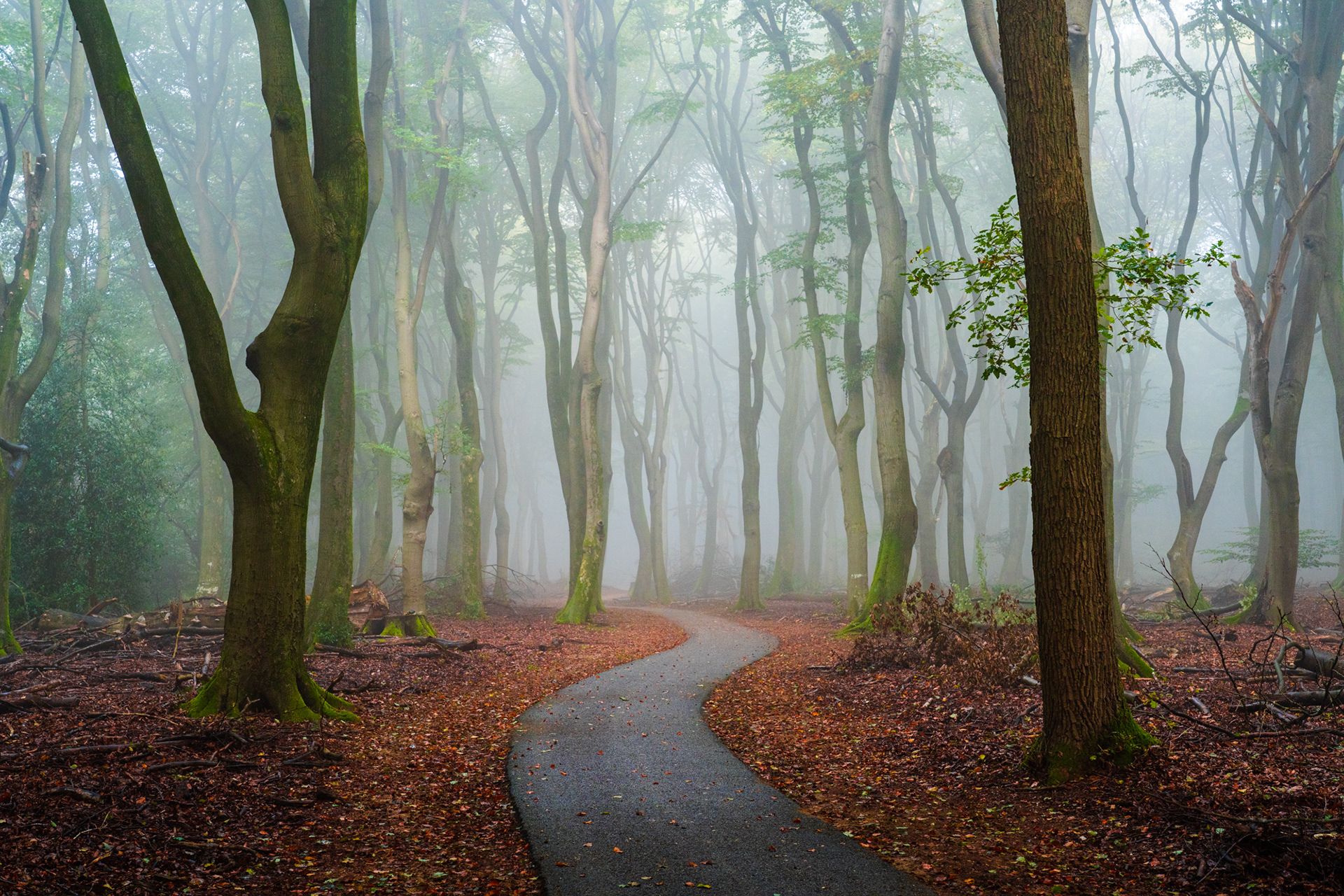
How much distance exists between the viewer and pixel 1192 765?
17.0 ft

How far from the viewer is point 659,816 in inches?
207

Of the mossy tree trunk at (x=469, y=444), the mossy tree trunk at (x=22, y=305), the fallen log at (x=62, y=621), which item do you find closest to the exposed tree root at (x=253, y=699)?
the mossy tree trunk at (x=22, y=305)

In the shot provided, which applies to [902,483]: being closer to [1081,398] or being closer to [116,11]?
[1081,398]

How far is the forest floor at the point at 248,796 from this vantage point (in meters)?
4.18

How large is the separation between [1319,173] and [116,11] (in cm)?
2686

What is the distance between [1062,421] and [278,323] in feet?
21.0

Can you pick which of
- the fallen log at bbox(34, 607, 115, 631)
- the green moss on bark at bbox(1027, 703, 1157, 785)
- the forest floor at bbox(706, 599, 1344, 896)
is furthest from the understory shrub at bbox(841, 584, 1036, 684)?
the fallen log at bbox(34, 607, 115, 631)

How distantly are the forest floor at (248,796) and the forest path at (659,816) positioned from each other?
0.26 m

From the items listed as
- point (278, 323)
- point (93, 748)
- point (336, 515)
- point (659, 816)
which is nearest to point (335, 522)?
point (336, 515)

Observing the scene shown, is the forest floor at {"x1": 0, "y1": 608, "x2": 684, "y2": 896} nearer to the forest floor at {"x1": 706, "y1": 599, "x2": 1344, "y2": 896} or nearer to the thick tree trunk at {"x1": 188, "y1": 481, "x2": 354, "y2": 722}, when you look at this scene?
the thick tree trunk at {"x1": 188, "y1": 481, "x2": 354, "y2": 722}

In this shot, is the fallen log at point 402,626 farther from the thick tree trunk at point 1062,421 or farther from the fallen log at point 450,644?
the thick tree trunk at point 1062,421

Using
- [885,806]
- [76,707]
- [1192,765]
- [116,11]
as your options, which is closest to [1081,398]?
[1192,765]

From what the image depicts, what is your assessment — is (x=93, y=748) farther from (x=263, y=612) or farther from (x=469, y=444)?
(x=469, y=444)

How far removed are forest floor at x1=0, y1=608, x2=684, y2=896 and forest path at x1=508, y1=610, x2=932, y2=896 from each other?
0.26 m
